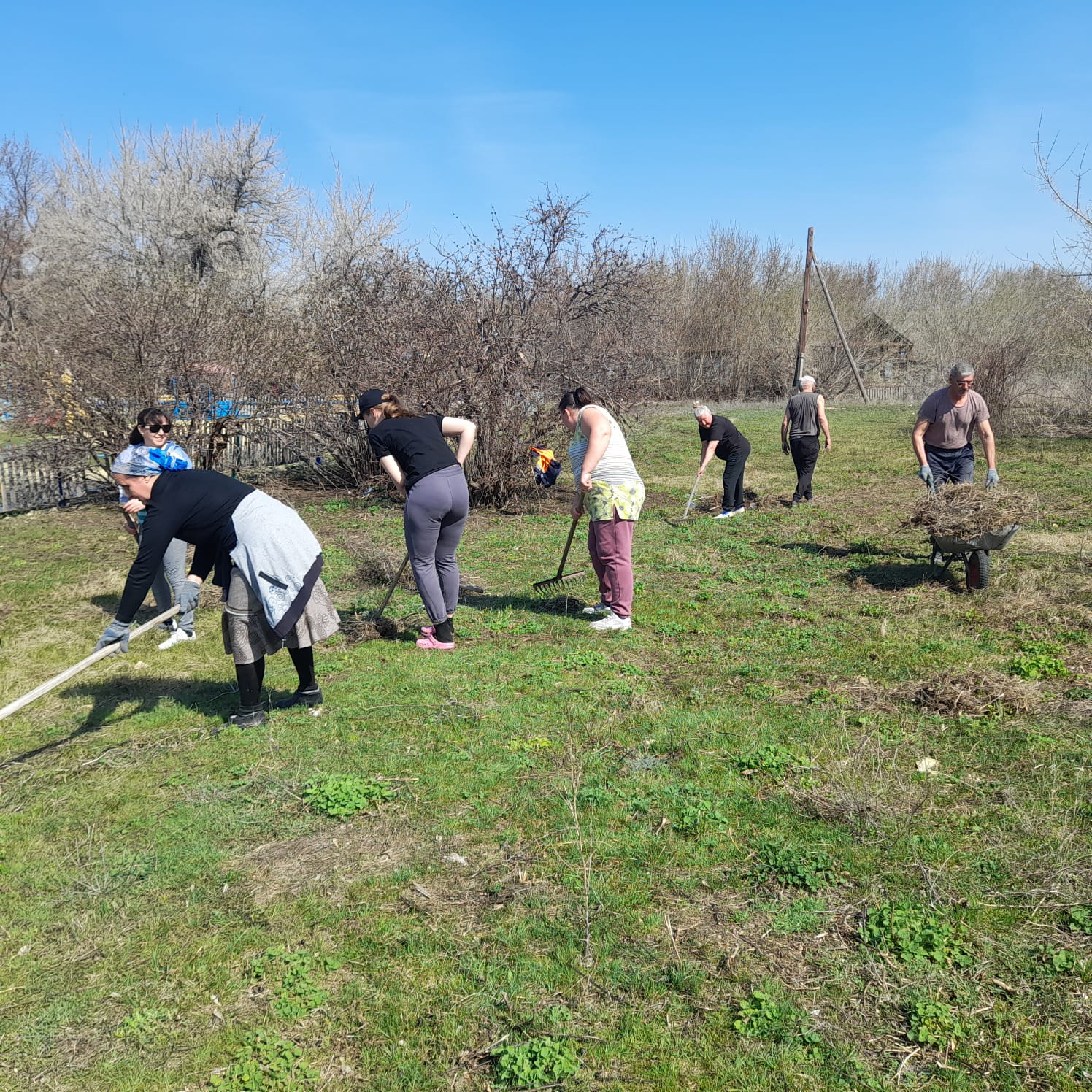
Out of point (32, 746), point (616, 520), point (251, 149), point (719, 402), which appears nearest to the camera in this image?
point (32, 746)

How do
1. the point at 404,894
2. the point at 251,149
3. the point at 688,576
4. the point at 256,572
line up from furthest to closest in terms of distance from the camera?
the point at 251,149 < the point at 688,576 < the point at 256,572 < the point at 404,894

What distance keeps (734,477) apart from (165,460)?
7.53m

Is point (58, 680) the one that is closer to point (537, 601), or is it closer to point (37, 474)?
point (537, 601)

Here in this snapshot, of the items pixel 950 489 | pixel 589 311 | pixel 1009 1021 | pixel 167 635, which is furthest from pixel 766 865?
pixel 589 311

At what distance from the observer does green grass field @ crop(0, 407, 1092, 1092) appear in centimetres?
263

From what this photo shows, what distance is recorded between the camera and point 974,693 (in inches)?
193

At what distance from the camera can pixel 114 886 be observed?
136 inches

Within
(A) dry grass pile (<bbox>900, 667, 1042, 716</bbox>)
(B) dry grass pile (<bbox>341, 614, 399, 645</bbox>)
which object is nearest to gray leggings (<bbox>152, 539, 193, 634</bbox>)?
(B) dry grass pile (<bbox>341, 614, 399, 645</bbox>)

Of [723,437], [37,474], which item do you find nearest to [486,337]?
[723,437]

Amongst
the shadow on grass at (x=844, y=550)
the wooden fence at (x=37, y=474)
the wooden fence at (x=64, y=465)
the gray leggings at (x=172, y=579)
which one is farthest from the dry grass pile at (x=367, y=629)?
the wooden fence at (x=37, y=474)

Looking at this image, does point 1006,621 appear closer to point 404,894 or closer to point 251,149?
point 404,894

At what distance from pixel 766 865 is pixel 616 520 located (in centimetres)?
320

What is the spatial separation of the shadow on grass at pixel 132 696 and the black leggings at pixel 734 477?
296 inches

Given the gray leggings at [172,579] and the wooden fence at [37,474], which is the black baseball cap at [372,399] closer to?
the gray leggings at [172,579]
